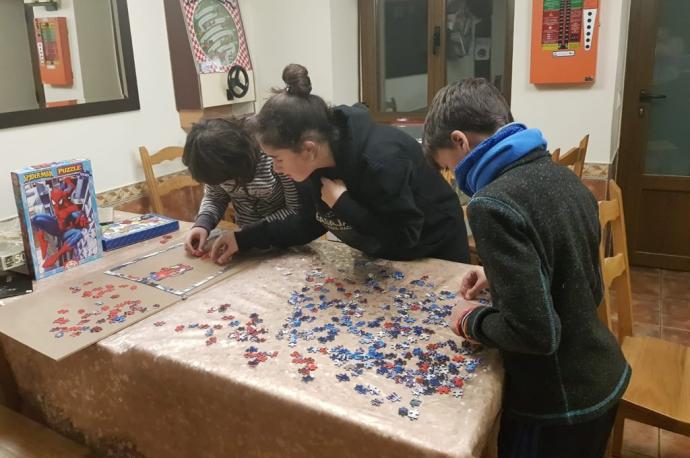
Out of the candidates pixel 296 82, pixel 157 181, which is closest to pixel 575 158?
pixel 296 82

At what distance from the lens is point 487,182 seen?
109cm

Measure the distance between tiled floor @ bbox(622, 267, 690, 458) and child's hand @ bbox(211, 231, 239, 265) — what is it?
157cm

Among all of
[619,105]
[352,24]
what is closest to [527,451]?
[619,105]

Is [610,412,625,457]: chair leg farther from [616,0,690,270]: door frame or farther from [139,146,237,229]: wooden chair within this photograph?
[616,0,690,270]: door frame

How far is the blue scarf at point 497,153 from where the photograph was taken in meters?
1.06

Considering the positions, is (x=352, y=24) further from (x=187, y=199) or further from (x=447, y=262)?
(x=447, y=262)

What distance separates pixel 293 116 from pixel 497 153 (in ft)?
1.86

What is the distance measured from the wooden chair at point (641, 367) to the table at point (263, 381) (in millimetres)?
566

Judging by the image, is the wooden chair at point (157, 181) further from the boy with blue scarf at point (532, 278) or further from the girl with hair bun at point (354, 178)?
the boy with blue scarf at point (532, 278)

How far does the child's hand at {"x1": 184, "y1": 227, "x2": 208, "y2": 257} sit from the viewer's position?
5.92ft

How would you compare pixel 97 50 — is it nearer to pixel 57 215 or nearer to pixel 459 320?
pixel 57 215

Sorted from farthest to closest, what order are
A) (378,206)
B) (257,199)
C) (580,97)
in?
(580,97) < (257,199) < (378,206)

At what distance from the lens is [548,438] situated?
116 cm

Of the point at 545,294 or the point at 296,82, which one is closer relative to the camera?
the point at 545,294
